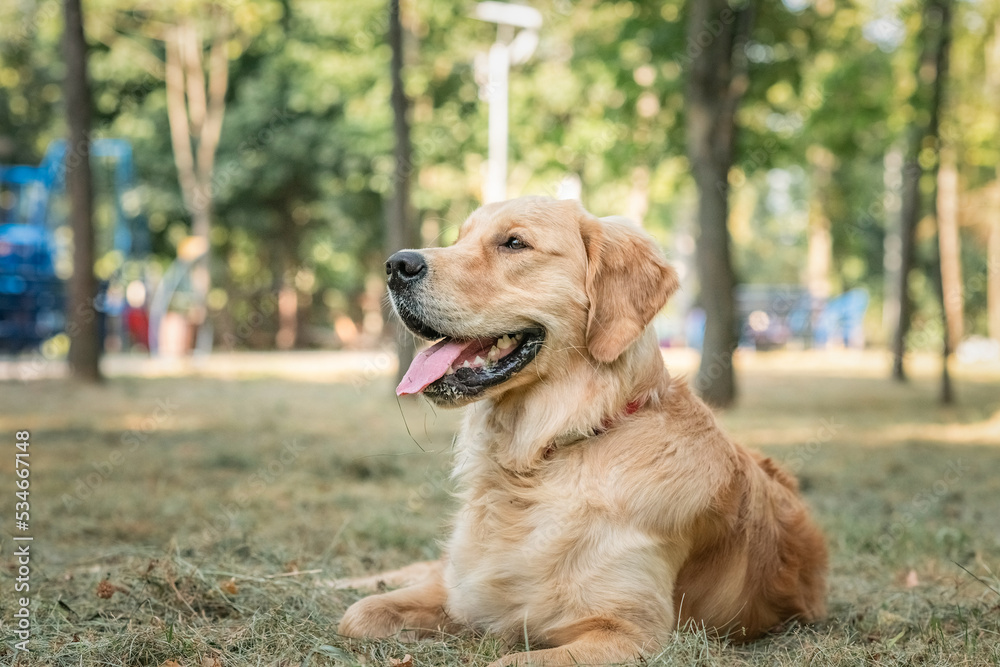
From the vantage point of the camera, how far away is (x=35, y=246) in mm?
15945

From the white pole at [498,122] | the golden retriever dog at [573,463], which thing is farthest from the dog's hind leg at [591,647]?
the white pole at [498,122]

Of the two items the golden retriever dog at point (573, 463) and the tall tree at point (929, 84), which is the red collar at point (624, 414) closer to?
the golden retriever dog at point (573, 463)

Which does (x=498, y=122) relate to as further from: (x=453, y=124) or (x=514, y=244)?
(x=514, y=244)

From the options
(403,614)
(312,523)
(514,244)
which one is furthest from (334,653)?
(312,523)

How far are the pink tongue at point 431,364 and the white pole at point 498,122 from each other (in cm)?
1618

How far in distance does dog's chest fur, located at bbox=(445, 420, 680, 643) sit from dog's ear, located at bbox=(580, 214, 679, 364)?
0.34 meters

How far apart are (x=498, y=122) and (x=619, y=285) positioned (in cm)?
1743

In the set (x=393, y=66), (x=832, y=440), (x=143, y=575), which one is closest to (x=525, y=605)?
(x=143, y=575)

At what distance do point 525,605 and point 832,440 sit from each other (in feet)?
22.9

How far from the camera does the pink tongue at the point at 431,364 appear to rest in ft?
10.1

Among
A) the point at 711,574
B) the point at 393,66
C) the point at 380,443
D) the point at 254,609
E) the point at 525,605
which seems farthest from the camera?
the point at 393,66

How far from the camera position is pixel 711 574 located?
313 cm

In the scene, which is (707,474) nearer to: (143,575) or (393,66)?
(143,575)

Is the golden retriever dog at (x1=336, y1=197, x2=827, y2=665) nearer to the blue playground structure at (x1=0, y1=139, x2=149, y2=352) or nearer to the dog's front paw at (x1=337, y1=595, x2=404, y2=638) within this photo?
the dog's front paw at (x1=337, y1=595, x2=404, y2=638)
